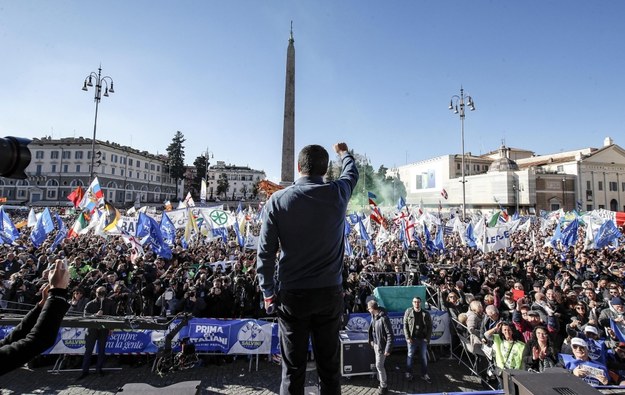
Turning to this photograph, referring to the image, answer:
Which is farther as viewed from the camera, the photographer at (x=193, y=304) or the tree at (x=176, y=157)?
the tree at (x=176, y=157)

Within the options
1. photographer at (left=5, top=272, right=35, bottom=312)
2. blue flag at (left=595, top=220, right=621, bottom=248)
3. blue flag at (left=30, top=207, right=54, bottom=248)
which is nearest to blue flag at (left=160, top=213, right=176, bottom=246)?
blue flag at (left=30, top=207, right=54, bottom=248)

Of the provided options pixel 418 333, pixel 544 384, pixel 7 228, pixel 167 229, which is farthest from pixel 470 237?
pixel 7 228

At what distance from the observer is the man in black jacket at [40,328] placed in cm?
178

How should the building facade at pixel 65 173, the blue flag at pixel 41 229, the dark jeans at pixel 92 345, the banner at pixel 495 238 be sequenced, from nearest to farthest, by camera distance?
the dark jeans at pixel 92 345, the blue flag at pixel 41 229, the banner at pixel 495 238, the building facade at pixel 65 173

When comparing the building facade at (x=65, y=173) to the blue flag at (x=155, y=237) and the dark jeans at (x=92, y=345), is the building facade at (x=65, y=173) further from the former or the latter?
the dark jeans at (x=92, y=345)

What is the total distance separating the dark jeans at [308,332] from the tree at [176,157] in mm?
83948

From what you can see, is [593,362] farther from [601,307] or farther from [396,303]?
[396,303]

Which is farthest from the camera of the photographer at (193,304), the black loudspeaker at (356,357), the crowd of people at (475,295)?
the photographer at (193,304)

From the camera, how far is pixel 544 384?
2.51 m

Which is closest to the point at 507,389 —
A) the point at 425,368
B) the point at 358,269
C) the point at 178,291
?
the point at 425,368

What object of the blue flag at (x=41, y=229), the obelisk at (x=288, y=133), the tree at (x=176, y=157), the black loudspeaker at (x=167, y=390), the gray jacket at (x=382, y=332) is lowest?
the gray jacket at (x=382, y=332)

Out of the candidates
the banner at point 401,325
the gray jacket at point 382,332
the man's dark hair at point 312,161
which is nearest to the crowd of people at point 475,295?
the banner at point 401,325

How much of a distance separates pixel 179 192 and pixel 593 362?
9594 centimetres

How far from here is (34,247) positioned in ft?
51.4
